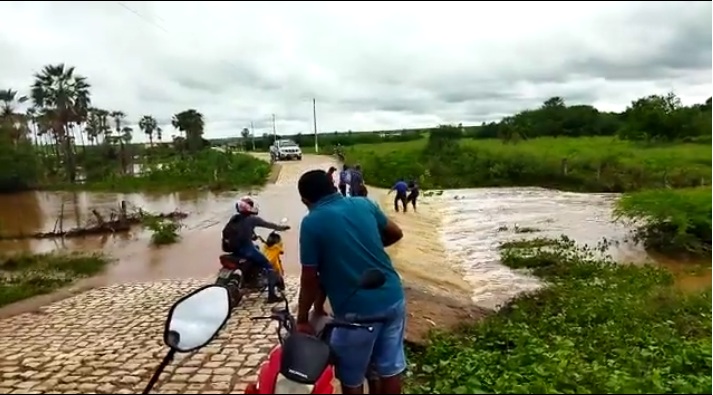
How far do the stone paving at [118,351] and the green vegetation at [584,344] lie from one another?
57.1 inches

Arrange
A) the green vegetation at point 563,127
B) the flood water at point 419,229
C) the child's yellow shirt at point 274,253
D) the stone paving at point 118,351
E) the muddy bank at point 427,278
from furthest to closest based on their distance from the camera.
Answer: the green vegetation at point 563,127
the flood water at point 419,229
the child's yellow shirt at point 274,253
the muddy bank at point 427,278
the stone paving at point 118,351

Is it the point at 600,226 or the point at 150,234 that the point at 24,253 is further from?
the point at 600,226

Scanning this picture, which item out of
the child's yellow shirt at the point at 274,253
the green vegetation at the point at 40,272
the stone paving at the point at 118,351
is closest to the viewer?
the stone paving at the point at 118,351

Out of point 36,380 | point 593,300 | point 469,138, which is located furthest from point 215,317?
point 469,138

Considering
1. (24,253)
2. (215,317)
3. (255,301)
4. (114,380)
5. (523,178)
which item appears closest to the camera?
(215,317)

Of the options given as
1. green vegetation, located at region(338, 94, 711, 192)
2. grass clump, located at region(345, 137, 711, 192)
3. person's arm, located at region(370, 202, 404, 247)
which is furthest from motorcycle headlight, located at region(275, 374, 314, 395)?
grass clump, located at region(345, 137, 711, 192)

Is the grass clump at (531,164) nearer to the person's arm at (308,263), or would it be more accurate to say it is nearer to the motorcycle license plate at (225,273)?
the motorcycle license plate at (225,273)

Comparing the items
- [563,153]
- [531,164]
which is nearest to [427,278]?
[531,164]

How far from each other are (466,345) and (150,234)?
561 inches

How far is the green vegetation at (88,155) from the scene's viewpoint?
32.8 m

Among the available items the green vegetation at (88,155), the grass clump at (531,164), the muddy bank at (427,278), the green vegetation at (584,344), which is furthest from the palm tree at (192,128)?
the green vegetation at (584,344)

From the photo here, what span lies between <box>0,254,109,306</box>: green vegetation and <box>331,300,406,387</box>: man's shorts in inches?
320

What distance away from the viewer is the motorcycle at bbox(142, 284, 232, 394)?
2.83 meters

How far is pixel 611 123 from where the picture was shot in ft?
116
